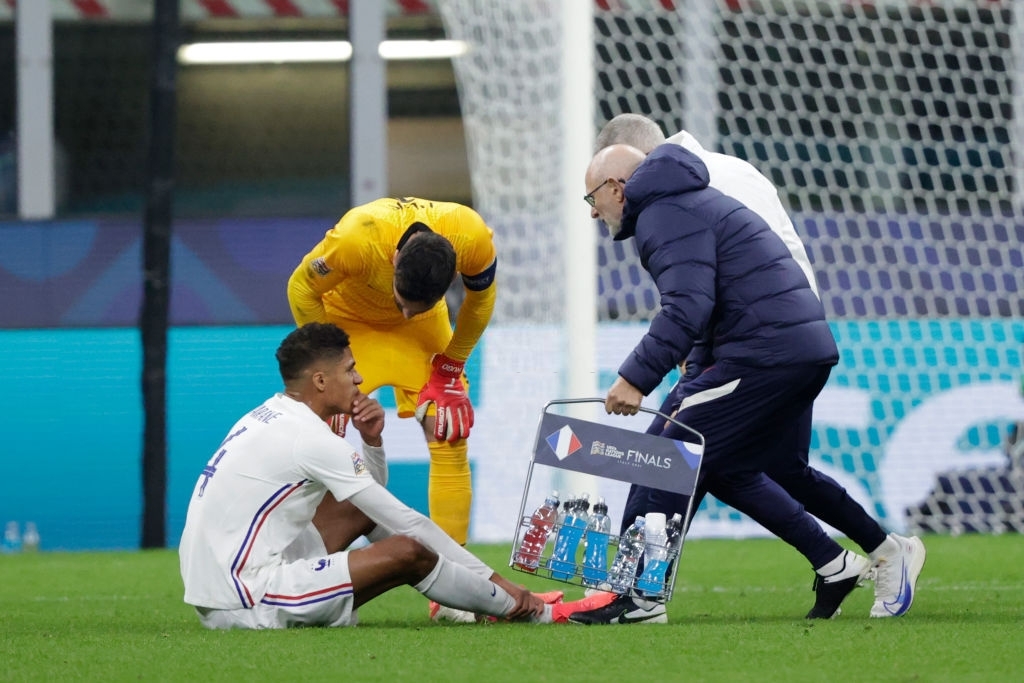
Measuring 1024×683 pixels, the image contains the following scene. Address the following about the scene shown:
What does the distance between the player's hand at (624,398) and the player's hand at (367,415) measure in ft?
2.35

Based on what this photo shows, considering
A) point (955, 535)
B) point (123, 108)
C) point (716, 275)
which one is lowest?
point (955, 535)

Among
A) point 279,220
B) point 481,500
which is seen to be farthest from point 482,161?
point 279,220

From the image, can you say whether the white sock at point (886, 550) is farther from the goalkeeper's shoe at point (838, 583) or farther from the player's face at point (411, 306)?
the player's face at point (411, 306)

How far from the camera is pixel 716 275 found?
470 centimetres

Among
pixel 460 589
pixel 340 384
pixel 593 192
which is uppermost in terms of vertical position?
pixel 593 192

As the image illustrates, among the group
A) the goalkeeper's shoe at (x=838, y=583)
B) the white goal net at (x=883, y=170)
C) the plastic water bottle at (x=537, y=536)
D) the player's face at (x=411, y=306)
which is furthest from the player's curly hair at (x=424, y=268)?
the white goal net at (x=883, y=170)

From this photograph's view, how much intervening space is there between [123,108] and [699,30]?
4660 millimetres

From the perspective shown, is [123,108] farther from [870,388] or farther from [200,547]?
[200,547]

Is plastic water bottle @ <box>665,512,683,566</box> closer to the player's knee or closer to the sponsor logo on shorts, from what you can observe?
the player's knee

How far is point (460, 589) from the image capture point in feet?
14.9

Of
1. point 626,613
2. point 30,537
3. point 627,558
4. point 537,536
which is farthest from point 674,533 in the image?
point 30,537

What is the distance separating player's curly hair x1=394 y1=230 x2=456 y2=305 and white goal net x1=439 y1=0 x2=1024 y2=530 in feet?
14.2

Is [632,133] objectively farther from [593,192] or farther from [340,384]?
[340,384]

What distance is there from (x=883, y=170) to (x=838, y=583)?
5315 mm
